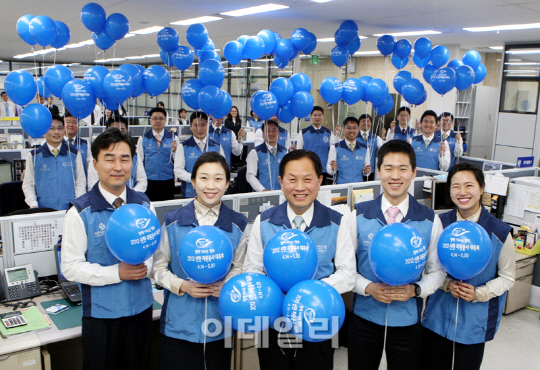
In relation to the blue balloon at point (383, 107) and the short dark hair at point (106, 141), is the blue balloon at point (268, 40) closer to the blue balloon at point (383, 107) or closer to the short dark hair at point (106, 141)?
the blue balloon at point (383, 107)

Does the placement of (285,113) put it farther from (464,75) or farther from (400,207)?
(400,207)

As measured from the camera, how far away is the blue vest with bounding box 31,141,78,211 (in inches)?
143

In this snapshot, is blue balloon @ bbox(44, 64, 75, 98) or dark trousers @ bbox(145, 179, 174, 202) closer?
blue balloon @ bbox(44, 64, 75, 98)

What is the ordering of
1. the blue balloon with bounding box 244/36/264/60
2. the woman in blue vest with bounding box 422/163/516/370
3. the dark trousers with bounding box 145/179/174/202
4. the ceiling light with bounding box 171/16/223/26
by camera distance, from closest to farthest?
1. the woman in blue vest with bounding box 422/163/516/370
2. the dark trousers with bounding box 145/179/174/202
3. the blue balloon with bounding box 244/36/264/60
4. the ceiling light with bounding box 171/16/223/26

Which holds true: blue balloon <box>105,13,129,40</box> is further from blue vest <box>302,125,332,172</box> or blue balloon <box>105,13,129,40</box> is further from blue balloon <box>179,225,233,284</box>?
blue balloon <box>179,225,233,284</box>

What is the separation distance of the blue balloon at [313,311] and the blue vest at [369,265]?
1.28 feet

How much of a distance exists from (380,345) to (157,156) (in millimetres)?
3598

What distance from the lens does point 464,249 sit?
161cm

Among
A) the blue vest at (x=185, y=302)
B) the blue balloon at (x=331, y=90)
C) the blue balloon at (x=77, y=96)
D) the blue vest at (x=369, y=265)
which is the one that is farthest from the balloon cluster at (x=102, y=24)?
the blue vest at (x=369, y=265)

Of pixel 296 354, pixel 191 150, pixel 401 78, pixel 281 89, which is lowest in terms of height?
pixel 296 354

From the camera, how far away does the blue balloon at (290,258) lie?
4.75 ft

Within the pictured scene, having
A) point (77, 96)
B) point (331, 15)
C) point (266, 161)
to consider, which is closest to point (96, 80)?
point (77, 96)

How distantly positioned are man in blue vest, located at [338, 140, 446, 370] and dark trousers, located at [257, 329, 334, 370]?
0.25m

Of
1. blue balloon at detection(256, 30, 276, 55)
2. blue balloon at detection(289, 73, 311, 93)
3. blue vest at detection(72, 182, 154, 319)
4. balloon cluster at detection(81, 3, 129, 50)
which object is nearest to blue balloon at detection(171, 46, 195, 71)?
balloon cluster at detection(81, 3, 129, 50)
